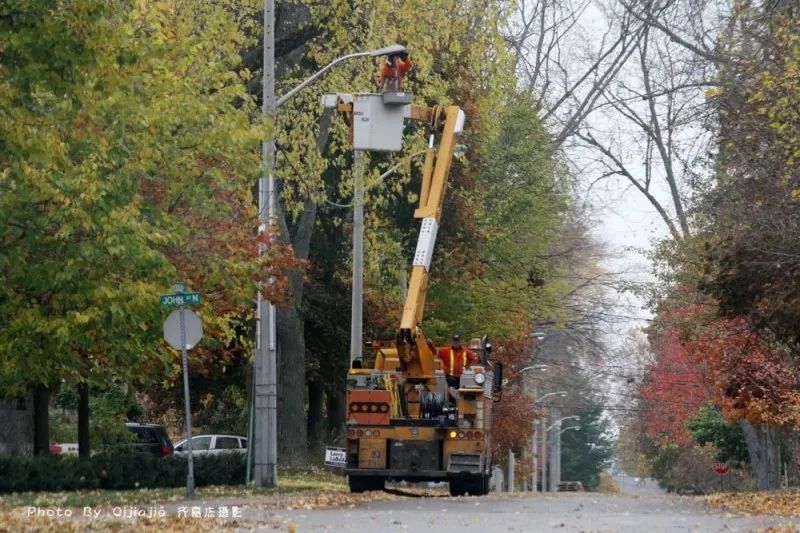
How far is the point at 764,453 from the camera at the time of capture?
173ft

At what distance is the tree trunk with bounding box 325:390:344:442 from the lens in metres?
51.7

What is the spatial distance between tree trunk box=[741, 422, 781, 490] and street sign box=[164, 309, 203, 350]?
29.7 m

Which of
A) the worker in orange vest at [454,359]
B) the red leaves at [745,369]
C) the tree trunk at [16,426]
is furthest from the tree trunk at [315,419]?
the worker in orange vest at [454,359]

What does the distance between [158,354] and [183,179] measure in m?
3.28

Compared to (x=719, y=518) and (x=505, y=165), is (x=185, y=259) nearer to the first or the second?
A: (x=719, y=518)

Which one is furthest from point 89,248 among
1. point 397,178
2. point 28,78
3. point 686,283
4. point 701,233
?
point 686,283

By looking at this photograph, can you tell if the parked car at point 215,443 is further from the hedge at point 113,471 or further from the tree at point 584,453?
the tree at point 584,453

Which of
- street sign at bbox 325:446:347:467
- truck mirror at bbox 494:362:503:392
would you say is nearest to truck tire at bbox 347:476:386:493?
street sign at bbox 325:446:347:467

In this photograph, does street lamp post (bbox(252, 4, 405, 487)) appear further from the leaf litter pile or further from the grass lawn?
the leaf litter pile

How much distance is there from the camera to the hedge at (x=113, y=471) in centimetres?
3123

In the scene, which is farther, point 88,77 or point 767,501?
point 767,501

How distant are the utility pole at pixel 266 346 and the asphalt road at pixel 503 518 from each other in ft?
15.3

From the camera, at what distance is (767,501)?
28625 mm

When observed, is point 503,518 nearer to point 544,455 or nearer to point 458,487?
point 458,487
